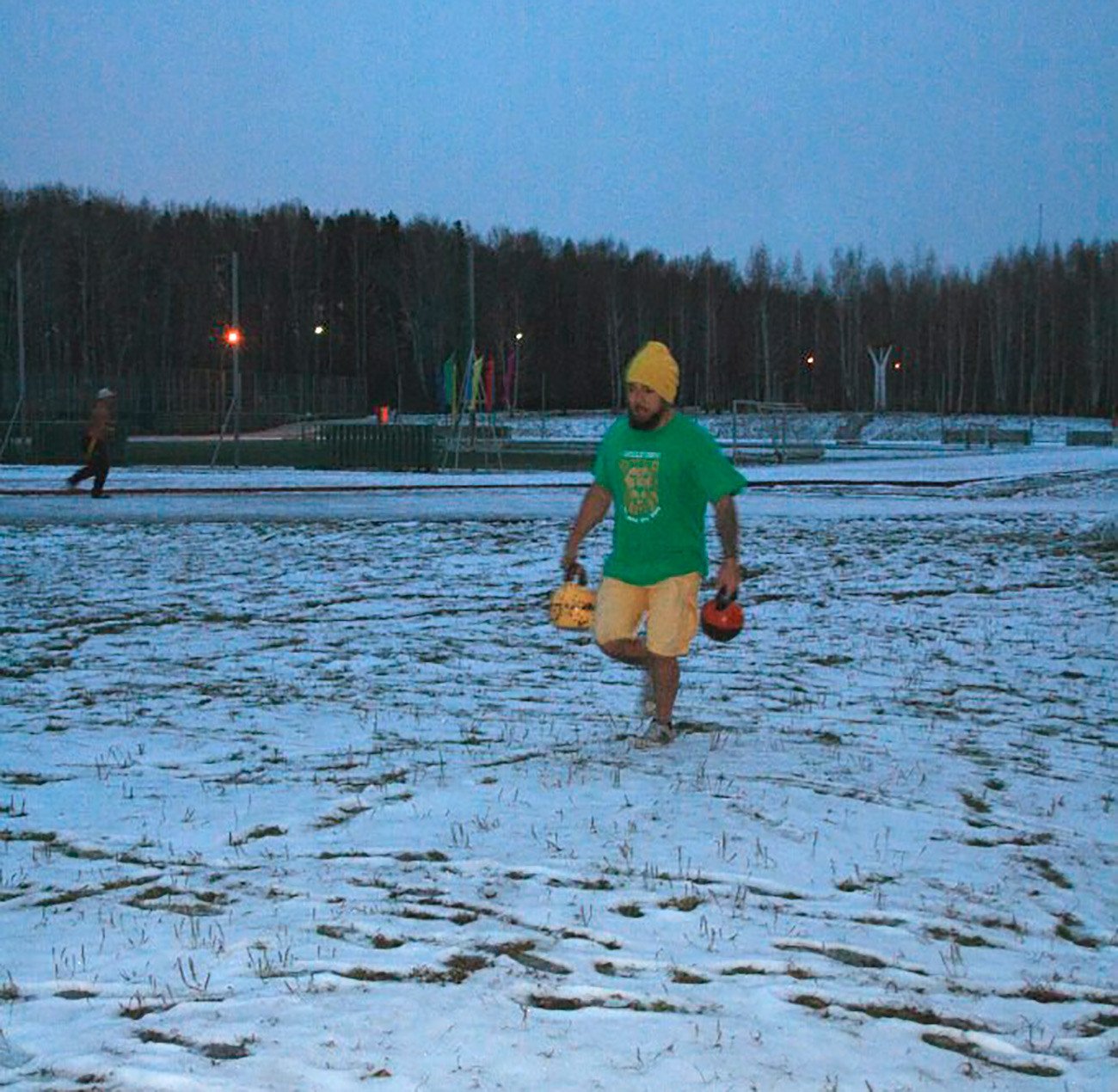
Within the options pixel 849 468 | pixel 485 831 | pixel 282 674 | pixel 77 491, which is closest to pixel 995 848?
pixel 485 831

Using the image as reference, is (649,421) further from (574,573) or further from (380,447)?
(380,447)

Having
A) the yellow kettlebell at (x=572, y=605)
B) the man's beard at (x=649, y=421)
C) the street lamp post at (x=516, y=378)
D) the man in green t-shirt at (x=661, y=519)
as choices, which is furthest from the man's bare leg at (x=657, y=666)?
the street lamp post at (x=516, y=378)

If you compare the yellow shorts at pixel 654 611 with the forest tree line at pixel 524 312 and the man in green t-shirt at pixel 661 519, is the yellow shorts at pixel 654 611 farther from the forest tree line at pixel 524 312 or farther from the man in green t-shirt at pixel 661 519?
the forest tree line at pixel 524 312

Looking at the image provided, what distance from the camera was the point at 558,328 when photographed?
11612cm

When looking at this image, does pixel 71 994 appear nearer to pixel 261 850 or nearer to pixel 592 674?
pixel 261 850

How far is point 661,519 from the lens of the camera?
21.2ft

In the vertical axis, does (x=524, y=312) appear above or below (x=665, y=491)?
above

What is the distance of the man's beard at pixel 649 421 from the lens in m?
6.48

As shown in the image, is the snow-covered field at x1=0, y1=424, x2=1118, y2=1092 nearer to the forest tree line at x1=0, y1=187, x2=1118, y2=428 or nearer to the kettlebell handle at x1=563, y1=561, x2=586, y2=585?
the kettlebell handle at x1=563, y1=561, x2=586, y2=585

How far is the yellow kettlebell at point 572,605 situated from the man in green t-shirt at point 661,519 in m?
0.11

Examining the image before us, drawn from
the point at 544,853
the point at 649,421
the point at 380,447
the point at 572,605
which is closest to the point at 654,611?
the point at 572,605

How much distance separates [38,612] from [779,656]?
18.8 ft

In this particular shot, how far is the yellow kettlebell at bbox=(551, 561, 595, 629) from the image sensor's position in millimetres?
6715

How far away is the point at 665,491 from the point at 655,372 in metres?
0.53
